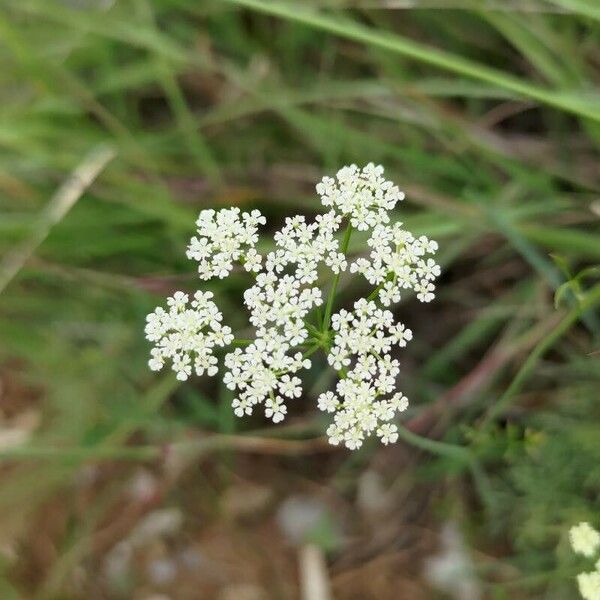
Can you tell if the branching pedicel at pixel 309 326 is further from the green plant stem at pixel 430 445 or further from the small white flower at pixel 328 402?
the green plant stem at pixel 430 445

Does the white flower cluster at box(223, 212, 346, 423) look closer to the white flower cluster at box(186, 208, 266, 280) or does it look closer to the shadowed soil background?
the white flower cluster at box(186, 208, 266, 280)

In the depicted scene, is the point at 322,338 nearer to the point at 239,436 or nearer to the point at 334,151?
the point at 239,436

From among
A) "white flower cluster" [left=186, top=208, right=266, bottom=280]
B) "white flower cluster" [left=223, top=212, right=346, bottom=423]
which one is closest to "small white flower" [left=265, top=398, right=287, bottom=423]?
"white flower cluster" [left=223, top=212, right=346, bottom=423]

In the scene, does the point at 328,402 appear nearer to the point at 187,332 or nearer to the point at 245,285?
the point at 187,332

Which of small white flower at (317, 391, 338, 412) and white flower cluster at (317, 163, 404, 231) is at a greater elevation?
white flower cluster at (317, 163, 404, 231)

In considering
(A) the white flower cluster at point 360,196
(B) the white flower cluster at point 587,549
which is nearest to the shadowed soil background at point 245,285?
(B) the white flower cluster at point 587,549

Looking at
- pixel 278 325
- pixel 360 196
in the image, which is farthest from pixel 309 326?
pixel 360 196
